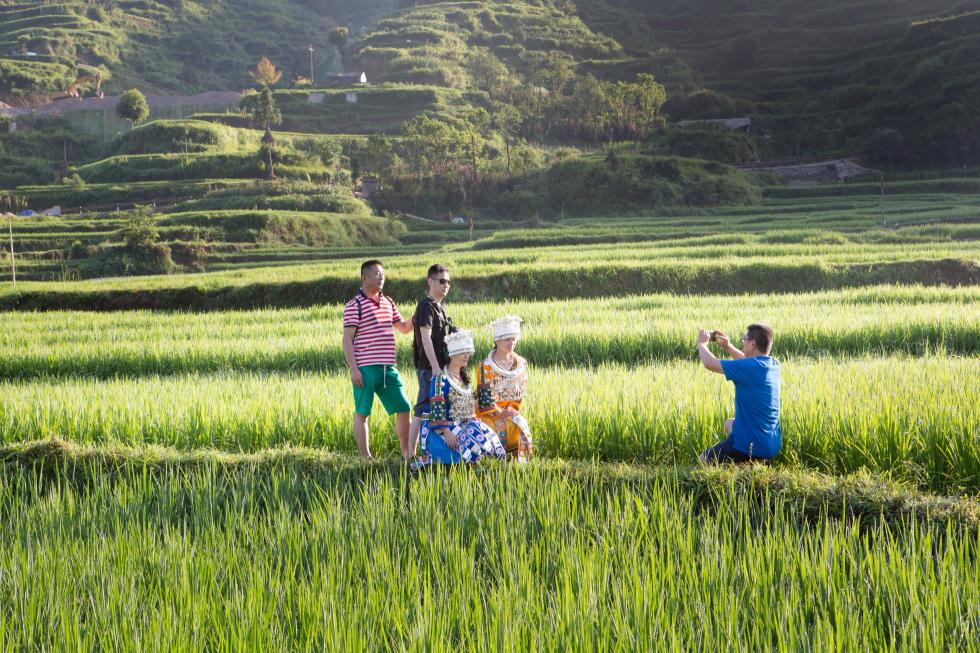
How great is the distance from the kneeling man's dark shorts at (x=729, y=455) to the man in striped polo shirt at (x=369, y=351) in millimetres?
2092

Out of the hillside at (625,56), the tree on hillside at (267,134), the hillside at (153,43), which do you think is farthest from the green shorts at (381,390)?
the hillside at (153,43)

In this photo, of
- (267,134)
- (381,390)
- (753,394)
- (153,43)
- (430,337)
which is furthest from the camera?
(153,43)

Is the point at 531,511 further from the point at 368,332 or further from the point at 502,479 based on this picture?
the point at 368,332

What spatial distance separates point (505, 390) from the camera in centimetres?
480

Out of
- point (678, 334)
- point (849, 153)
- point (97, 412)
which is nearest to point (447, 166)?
point (849, 153)

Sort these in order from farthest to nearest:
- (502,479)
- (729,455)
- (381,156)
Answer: (381,156) < (729,455) < (502,479)

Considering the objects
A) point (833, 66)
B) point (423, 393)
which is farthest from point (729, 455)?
point (833, 66)

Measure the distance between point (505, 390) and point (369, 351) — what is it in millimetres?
1178

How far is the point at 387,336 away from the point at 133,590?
Result: 2.84 m

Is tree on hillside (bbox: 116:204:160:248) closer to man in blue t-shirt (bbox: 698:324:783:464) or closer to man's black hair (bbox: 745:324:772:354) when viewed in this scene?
man in blue t-shirt (bbox: 698:324:783:464)

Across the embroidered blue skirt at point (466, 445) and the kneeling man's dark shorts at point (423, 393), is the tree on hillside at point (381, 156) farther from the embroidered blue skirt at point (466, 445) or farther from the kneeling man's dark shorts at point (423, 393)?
the embroidered blue skirt at point (466, 445)

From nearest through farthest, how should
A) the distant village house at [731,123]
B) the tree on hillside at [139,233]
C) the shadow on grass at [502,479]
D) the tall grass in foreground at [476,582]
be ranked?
the tall grass in foreground at [476,582], the shadow on grass at [502,479], the tree on hillside at [139,233], the distant village house at [731,123]

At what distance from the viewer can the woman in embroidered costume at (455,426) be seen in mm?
4656

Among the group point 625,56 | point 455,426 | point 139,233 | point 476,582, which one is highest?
point 625,56
